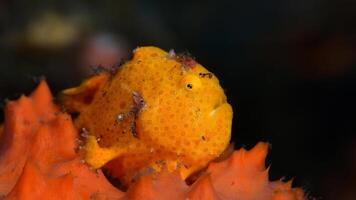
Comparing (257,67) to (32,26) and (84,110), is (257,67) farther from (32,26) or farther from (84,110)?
(84,110)

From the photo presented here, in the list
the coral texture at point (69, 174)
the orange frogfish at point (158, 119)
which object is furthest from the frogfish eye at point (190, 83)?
the coral texture at point (69, 174)

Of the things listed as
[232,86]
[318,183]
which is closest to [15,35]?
[232,86]

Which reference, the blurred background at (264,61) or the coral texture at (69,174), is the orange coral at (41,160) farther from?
the blurred background at (264,61)

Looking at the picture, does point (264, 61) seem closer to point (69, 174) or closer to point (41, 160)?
point (41, 160)

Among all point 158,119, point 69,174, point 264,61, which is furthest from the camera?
point 264,61

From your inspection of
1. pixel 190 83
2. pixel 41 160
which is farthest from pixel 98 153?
pixel 190 83
